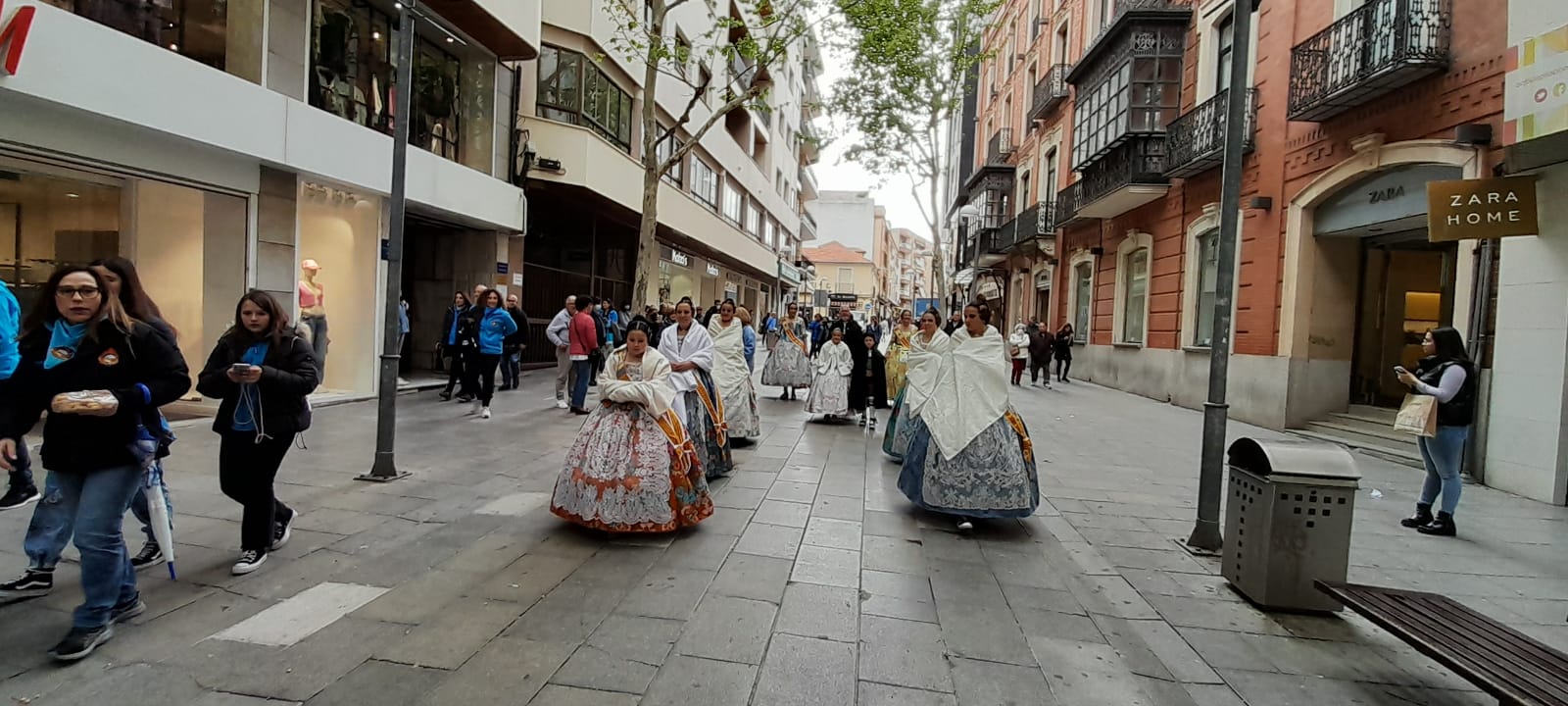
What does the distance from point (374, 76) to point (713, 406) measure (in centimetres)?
863

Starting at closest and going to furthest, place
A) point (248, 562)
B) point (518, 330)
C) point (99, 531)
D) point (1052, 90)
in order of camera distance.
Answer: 1. point (99, 531)
2. point (248, 562)
3. point (518, 330)
4. point (1052, 90)

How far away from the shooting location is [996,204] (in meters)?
32.2

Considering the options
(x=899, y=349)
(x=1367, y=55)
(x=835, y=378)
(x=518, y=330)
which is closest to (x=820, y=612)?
(x=835, y=378)

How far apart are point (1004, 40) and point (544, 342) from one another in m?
26.5

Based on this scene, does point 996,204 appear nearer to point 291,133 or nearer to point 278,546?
point 291,133

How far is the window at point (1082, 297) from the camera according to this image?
21.8 meters

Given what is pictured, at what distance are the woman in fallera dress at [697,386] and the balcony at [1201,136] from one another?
36.8 feet

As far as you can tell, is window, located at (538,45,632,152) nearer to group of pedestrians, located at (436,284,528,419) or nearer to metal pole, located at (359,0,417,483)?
group of pedestrians, located at (436,284,528,419)

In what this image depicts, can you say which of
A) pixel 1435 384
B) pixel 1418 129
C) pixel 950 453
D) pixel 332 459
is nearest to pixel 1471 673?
pixel 950 453

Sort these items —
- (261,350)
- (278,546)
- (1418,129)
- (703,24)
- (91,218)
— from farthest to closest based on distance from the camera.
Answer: (703,24), (1418,129), (91,218), (278,546), (261,350)

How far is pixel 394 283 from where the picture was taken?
6.75 m

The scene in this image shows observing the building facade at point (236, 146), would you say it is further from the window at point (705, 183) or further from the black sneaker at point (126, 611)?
the window at point (705, 183)

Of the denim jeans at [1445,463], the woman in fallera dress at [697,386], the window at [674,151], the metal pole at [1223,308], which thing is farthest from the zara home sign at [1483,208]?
the window at [674,151]

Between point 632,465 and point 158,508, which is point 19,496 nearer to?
point 158,508
